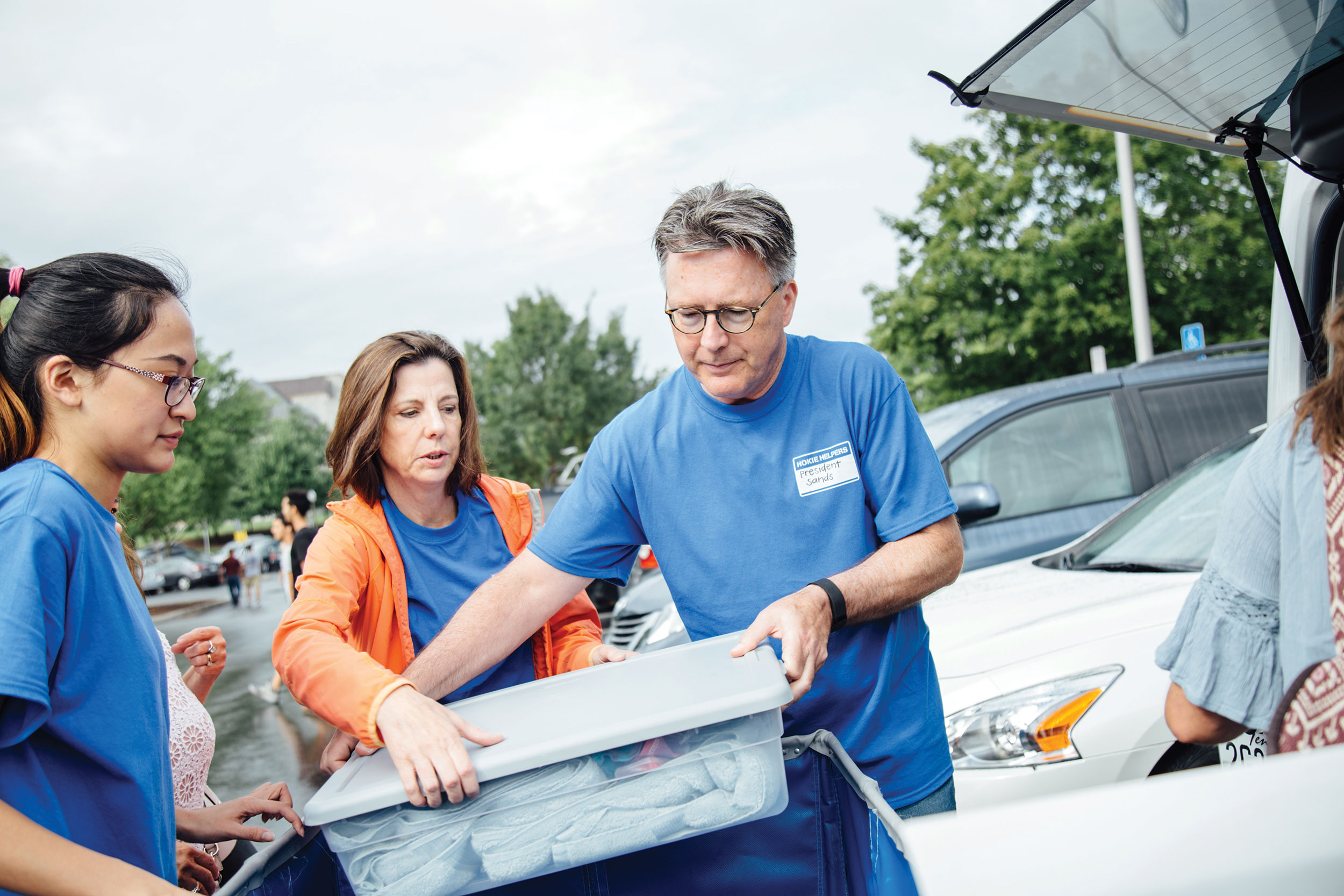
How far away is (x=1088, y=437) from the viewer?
15.7 ft

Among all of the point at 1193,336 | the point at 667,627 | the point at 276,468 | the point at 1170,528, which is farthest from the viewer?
the point at 276,468

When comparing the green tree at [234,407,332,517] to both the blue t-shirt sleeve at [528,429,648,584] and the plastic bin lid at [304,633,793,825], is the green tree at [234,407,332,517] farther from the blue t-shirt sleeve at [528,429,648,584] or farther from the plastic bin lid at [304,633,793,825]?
the plastic bin lid at [304,633,793,825]

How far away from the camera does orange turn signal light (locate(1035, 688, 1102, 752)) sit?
2449 millimetres

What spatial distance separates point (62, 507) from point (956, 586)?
10.4 ft

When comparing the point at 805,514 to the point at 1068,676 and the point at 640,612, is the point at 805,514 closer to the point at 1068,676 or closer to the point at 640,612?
the point at 1068,676

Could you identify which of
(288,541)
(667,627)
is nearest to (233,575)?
(288,541)

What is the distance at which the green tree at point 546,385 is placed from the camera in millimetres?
37500

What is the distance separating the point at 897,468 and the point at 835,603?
35 cm

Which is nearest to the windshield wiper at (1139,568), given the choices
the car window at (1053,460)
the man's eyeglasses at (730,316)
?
the car window at (1053,460)

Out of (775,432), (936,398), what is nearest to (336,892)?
(775,432)

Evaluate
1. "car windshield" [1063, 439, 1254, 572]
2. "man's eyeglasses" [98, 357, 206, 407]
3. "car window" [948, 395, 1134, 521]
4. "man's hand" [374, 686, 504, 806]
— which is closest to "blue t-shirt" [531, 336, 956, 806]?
"man's hand" [374, 686, 504, 806]

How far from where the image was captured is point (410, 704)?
139 centimetres

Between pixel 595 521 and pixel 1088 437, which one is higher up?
pixel 595 521

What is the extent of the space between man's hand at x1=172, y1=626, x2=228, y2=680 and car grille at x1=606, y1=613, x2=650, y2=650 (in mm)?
3244
